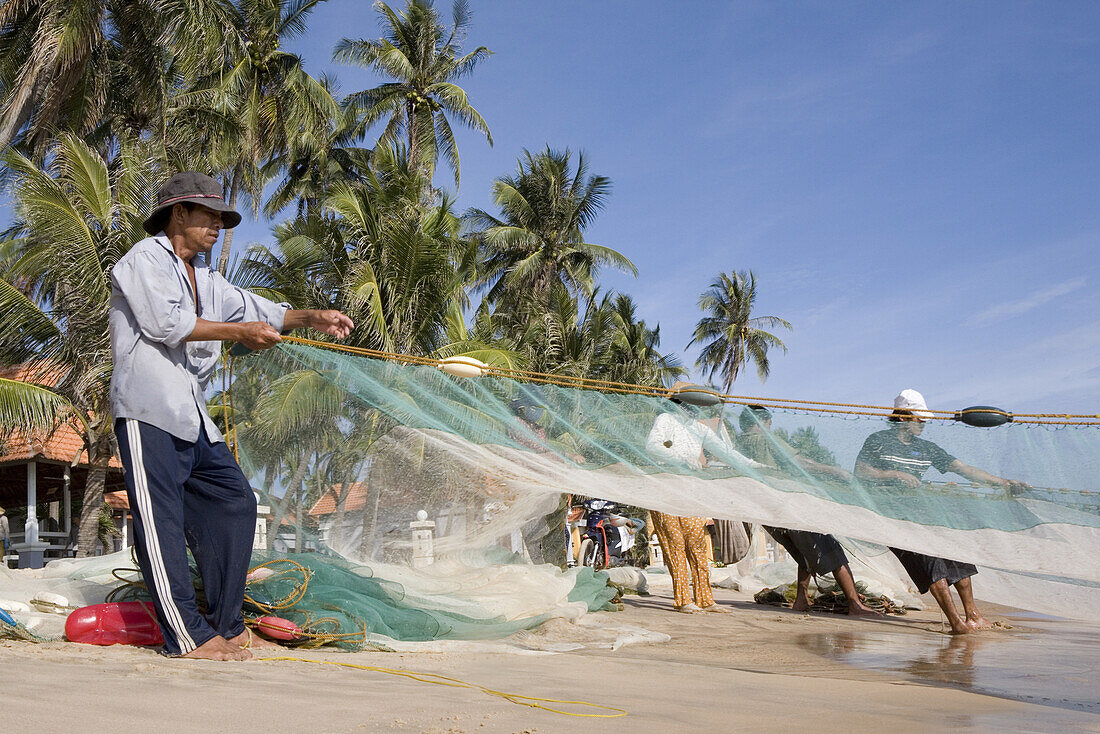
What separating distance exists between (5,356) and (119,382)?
35.0ft

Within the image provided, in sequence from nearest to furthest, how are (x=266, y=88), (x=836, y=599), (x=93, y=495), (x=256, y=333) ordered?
1. (x=256, y=333)
2. (x=836, y=599)
3. (x=93, y=495)
4. (x=266, y=88)

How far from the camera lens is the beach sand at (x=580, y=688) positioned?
218 centimetres

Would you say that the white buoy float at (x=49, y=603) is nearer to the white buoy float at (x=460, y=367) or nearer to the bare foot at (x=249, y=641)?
the bare foot at (x=249, y=641)

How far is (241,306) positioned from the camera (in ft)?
12.6

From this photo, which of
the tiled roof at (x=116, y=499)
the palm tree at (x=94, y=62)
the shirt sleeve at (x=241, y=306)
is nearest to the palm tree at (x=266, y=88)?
the palm tree at (x=94, y=62)

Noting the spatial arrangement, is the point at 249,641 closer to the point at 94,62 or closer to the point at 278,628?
the point at 278,628

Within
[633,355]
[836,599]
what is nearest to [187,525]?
[836,599]

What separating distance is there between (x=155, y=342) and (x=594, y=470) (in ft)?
7.53

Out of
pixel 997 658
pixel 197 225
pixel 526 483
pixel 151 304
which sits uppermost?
pixel 197 225

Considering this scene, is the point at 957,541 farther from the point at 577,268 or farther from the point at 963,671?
the point at 577,268

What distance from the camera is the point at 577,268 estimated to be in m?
29.1

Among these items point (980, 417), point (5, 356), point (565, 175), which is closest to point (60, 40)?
point (5, 356)

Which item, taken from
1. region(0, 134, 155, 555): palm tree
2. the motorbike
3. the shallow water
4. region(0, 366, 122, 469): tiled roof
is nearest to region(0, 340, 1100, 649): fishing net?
the shallow water

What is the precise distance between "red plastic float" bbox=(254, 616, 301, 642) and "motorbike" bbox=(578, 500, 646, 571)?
10301mm
